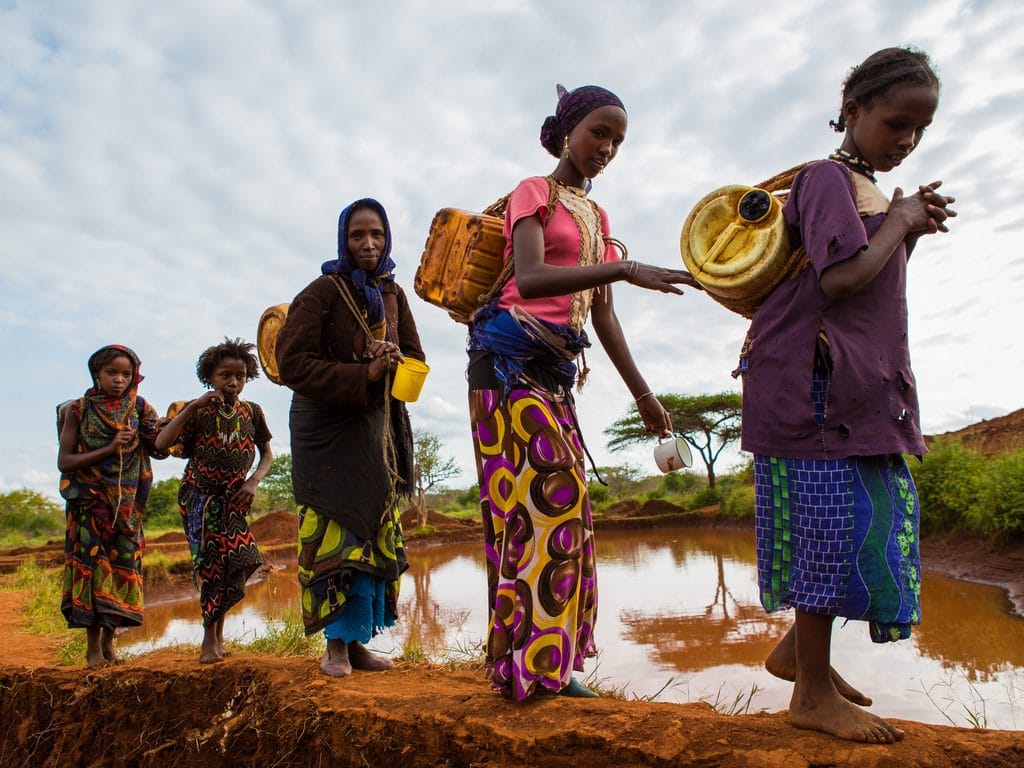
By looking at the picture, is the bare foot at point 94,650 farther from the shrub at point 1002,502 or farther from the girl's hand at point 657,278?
the shrub at point 1002,502

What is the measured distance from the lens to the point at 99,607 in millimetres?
4133

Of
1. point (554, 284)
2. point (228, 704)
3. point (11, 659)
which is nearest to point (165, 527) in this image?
point (11, 659)

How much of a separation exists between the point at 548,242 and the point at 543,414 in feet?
1.81

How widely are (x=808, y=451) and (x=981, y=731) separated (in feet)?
2.65

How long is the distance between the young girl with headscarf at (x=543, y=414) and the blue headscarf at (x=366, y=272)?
95 centimetres

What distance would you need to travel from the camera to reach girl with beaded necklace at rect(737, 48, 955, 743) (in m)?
1.77

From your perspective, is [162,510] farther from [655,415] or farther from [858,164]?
[858,164]

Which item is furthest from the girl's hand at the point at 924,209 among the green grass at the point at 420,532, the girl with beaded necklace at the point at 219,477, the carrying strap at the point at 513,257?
the green grass at the point at 420,532

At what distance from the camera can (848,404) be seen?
183 centimetres

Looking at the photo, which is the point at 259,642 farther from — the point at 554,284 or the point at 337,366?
the point at 554,284

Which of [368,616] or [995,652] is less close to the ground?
[368,616]

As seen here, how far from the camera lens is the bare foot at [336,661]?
3047 mm

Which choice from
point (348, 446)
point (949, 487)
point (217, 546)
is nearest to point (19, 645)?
point (217, 546)

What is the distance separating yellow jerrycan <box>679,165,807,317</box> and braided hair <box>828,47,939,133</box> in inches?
9.8
